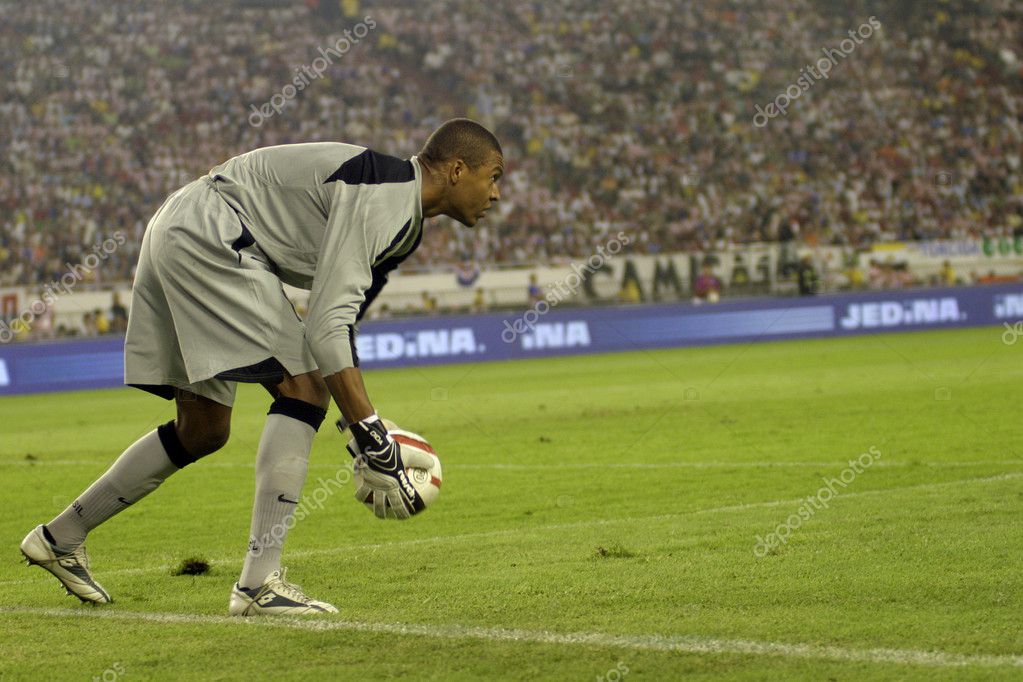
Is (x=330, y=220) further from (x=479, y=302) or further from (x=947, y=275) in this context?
(x=947, y=275)

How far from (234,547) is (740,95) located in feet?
104

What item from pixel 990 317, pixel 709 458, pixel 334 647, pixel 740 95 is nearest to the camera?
pixel 334 647

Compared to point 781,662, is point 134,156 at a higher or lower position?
higher

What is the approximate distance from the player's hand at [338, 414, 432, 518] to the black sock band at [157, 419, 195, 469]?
1.06m

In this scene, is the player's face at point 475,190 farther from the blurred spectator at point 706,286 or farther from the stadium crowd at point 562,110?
the blurred spectator at point 706,286

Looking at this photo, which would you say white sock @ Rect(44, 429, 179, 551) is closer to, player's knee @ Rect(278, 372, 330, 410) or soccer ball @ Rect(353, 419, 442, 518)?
player's knee @ Rect(278, 372, 330, 410)

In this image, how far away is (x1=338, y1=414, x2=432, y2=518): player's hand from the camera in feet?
14.8

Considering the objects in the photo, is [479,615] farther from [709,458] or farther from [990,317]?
[990,317]

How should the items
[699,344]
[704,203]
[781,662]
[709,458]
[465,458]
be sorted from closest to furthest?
[781,662] → [709,458] → [465,458] → [699,344] → [704,203]

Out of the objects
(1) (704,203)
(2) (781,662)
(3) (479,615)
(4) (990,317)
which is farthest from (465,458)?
(1) (704,203)

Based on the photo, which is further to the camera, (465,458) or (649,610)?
(465,458)

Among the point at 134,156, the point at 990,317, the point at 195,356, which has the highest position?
the point at 134,156

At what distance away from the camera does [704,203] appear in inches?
1328

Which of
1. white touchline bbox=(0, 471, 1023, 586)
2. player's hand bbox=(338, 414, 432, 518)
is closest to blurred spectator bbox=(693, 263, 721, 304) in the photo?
white touchline bbox=(0, 471, 1023, 586)
